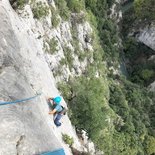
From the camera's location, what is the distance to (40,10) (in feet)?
110

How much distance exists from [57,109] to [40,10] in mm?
12218

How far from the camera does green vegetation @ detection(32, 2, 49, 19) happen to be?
33.1 meters

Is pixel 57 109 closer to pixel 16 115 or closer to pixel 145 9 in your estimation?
pixel 16 115

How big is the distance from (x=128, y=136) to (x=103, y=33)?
1935cm

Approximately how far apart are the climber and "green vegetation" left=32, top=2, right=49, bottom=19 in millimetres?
10720

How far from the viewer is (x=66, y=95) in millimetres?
33531

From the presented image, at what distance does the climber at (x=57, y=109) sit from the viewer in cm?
2384

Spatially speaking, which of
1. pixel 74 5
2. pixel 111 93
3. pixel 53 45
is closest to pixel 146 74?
pixel 111 93

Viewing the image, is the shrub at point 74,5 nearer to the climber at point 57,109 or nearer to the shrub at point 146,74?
the climber at point 57,109

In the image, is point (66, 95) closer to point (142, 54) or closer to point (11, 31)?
point (11, 31)

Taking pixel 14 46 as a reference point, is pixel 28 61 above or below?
below

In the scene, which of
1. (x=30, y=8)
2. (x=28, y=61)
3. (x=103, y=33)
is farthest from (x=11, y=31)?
(x=103, y=33)

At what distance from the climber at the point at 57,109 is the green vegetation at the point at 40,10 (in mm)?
10720

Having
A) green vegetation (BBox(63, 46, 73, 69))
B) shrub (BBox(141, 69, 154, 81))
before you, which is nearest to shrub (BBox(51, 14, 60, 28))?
green vegetation (BBox(63, 46, 73, 69))
